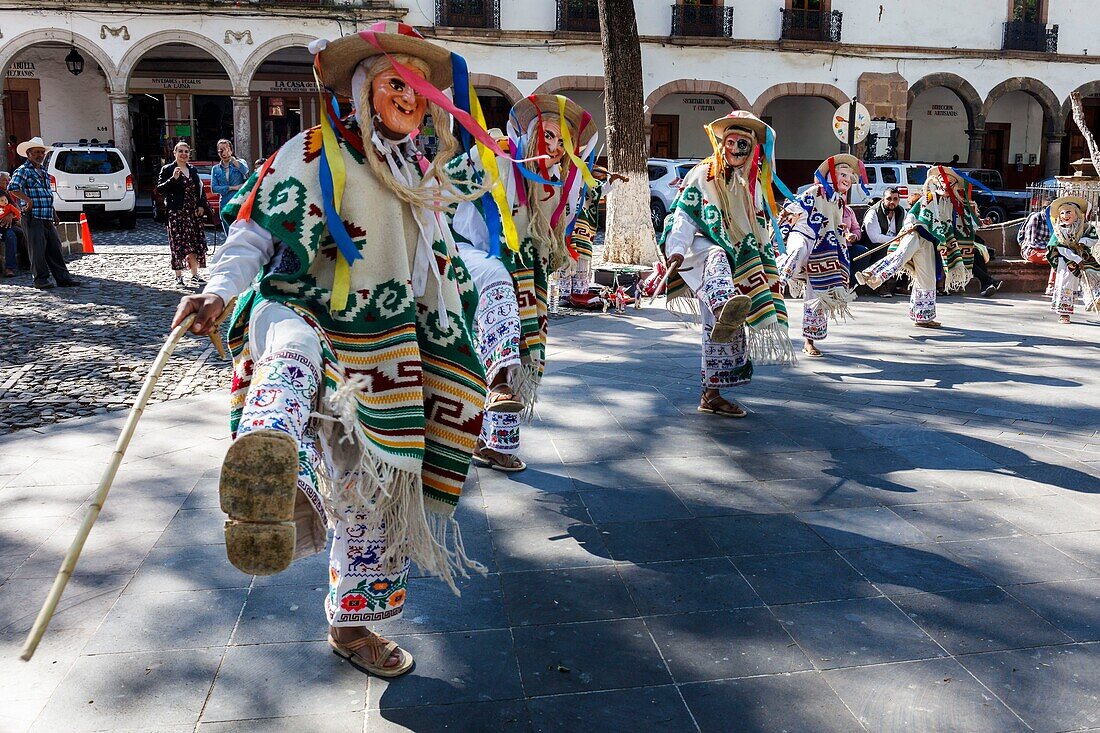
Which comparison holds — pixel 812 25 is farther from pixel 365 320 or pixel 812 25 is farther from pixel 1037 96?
pixel 365 320

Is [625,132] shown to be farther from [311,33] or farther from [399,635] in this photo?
[311,33]

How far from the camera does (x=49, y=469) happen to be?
212 inches

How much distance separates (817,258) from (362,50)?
19.8 ft

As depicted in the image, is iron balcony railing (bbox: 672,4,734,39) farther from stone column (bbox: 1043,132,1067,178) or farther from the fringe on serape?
the fringe on serape

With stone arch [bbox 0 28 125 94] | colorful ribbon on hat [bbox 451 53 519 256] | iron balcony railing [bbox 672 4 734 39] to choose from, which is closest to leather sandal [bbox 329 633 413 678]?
colorful ribbon on hat [bbox 451 53 519 256]

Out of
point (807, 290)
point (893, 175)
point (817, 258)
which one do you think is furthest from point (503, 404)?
point (893, 175)

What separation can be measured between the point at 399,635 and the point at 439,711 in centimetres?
53

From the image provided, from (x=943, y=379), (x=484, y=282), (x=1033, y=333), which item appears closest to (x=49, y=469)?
(x=484, y=282)

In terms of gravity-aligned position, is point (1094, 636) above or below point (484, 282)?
below

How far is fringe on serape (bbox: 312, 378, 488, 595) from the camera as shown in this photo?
121 inches

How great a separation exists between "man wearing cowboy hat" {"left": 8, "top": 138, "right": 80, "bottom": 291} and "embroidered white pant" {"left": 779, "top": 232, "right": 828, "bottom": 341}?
28.2 feet

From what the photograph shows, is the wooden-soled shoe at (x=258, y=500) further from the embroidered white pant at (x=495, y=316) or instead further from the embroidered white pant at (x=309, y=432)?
the embroidered white pant at (x=495, y=316)

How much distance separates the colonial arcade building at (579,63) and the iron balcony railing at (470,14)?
35mm

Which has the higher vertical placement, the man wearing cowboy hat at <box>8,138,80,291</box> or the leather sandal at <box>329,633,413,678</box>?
the man wearing cowboy hat at <box>8,138,80,291</box>
